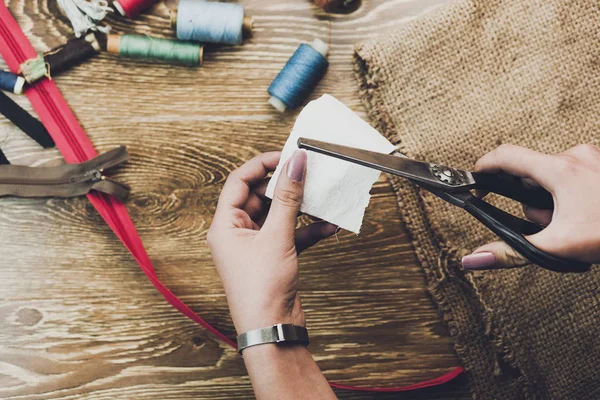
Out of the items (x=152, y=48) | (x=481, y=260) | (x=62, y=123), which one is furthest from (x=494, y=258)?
(x=62, y=123)

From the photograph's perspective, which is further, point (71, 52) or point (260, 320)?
point (71, 52)

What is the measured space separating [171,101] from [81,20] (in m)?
0.24

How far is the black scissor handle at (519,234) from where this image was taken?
698 mm

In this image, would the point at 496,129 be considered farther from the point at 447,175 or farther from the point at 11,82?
the point at 11,82

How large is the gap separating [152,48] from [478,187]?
69 centimetres

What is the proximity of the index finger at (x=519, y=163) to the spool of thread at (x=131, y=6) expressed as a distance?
2.42ft

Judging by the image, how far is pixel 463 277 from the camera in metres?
1.02

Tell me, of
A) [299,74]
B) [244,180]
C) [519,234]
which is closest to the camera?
[519,234]

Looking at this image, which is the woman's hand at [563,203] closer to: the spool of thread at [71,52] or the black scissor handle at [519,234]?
the black scissor handle at [519,234]

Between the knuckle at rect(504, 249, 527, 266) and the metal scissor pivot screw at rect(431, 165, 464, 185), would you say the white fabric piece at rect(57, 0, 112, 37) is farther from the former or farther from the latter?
the knuckle at rect(504, 249, 527, 266)

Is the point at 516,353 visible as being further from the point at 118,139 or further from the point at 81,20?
the point at 81,20

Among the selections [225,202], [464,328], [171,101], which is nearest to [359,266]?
[464,328]

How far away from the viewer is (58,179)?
3.29 ft

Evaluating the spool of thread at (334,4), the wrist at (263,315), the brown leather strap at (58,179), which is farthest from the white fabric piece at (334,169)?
the brown leather strap at (58,179)
